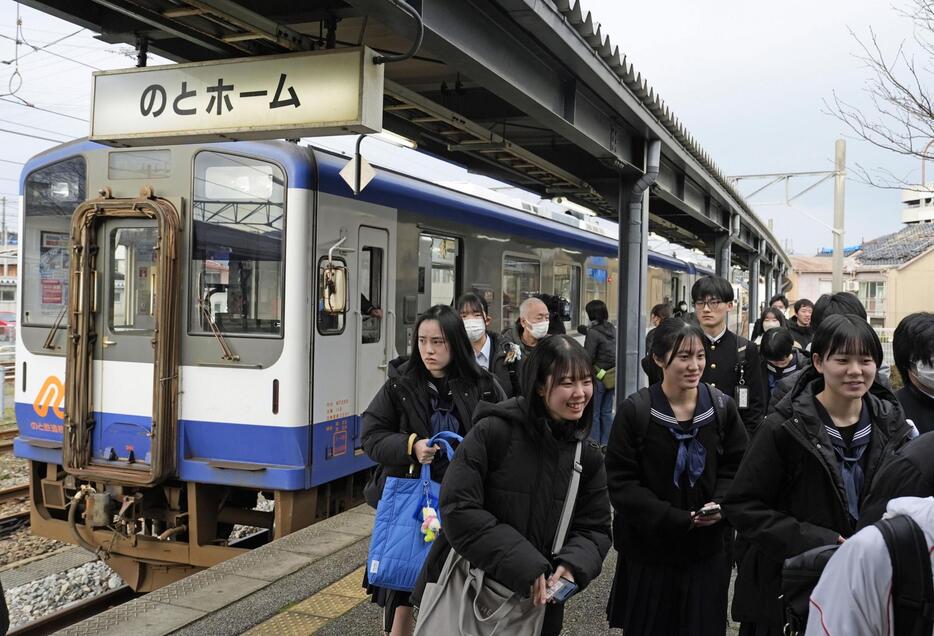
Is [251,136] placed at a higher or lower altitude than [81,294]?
higher

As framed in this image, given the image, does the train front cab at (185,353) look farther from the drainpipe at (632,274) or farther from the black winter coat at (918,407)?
the black winter coat at (918,407)

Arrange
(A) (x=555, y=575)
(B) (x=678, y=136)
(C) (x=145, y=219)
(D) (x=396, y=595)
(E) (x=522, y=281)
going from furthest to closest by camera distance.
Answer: (E) (x=522, y=281)
(B) (x=678, y=136)
(C) (x=145, y=219)
(D) (x=396, y=595)
(A) (x=555, y=575)

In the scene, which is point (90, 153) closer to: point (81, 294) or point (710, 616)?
point (81, 294)

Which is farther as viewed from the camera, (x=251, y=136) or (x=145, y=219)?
(x=145, y=219)

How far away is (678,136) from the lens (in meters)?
8.38

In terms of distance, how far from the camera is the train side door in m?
6.30

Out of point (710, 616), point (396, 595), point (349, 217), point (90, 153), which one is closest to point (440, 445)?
point (396, 595)

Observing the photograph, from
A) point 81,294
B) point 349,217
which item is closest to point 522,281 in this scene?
point 349,217

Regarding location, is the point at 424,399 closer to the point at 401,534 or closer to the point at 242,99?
the point at 401,534

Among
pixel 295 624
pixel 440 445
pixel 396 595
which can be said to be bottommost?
pixel 295 624

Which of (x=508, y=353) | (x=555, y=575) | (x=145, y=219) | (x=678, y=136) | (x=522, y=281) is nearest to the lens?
(x=555, y=575)

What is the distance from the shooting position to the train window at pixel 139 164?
5.86m

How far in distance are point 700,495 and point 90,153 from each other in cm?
499

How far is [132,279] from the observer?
5.91 meters
